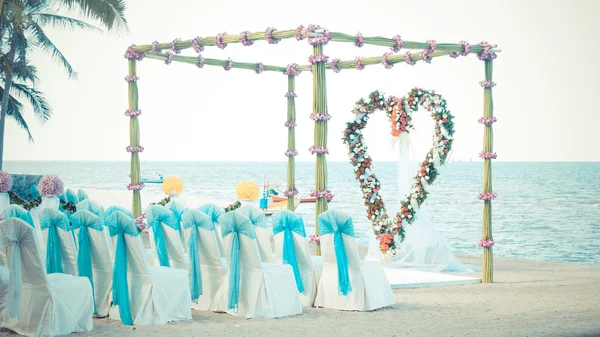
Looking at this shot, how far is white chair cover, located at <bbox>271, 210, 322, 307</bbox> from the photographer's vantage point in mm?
7996

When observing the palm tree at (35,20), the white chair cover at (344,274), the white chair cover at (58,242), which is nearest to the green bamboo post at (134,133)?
the white chair cover at (58,242)

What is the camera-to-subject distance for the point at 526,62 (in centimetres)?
4725

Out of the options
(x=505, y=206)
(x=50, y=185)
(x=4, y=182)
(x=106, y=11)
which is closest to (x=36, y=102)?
(x=106, y=11)

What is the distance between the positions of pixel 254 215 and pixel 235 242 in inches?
27.1

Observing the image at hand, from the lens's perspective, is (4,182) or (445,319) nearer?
(445,319)

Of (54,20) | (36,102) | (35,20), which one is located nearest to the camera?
(54,20)

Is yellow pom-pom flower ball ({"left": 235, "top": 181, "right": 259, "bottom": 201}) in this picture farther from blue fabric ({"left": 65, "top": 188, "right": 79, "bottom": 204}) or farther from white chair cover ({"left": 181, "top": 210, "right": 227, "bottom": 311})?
blue fabric ({"left": 65, "top": 188, "right": 79, "bottom": 204})

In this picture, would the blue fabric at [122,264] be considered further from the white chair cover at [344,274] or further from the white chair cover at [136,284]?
the white chair cover at [344,274]

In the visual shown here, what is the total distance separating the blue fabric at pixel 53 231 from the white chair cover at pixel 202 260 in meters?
1.21

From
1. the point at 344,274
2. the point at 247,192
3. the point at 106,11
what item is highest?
the point at 106,11

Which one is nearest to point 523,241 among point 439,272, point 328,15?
point 439,272

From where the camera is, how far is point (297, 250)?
26.5 ft

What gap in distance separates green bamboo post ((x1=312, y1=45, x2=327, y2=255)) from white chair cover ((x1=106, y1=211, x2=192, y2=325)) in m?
2.41

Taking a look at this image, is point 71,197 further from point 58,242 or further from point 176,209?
point 58,242
